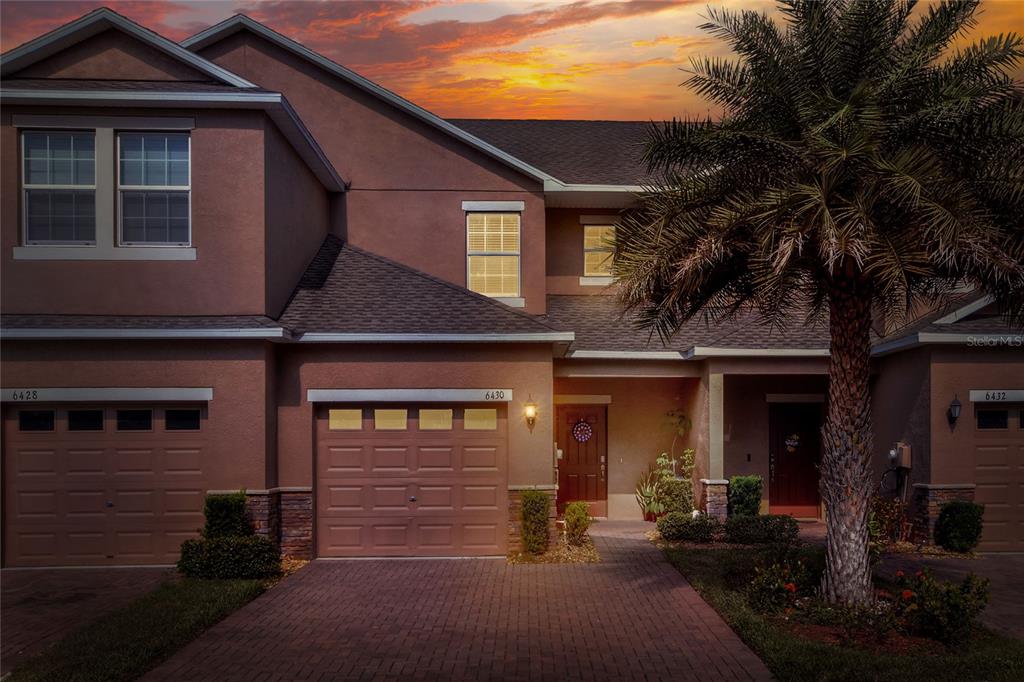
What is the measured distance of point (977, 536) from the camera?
50.7 ft

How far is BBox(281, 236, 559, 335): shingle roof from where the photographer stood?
15.3 meters

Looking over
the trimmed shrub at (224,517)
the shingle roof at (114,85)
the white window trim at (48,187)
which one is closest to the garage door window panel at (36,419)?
the white window trim at (48,187)

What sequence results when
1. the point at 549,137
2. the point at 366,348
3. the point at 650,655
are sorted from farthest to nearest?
the point at 549,137, the point at 366,348, the point at 650,655

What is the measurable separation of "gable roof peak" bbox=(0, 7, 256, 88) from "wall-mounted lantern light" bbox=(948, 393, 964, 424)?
13.5 metres

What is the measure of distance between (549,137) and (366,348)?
10.0m

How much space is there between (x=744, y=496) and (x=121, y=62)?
13.9 m

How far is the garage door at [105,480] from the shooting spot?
14.4 metres

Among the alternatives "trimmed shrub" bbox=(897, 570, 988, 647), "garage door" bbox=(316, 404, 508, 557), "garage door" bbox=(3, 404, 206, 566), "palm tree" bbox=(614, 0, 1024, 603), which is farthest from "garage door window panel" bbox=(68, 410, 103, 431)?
"trimmed shrub" bbox=(897, 570, 988, 647)

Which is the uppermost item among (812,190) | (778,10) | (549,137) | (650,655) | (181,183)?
(549,137)

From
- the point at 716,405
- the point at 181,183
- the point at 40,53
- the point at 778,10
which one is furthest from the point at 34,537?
the point at 778,10

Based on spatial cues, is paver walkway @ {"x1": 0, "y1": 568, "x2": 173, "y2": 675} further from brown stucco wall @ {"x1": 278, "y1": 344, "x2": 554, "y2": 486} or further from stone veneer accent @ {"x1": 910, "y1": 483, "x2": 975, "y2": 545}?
stone veneer accent @ {"x1": 910, "y1": 483, "x2": 975, "y2": 545}

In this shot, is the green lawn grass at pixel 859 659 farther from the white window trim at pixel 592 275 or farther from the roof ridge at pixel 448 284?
the white window trim at pixel 592 275

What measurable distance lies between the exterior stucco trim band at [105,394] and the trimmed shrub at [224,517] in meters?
1.69

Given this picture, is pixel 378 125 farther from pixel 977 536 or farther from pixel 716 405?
pixel 977 536
